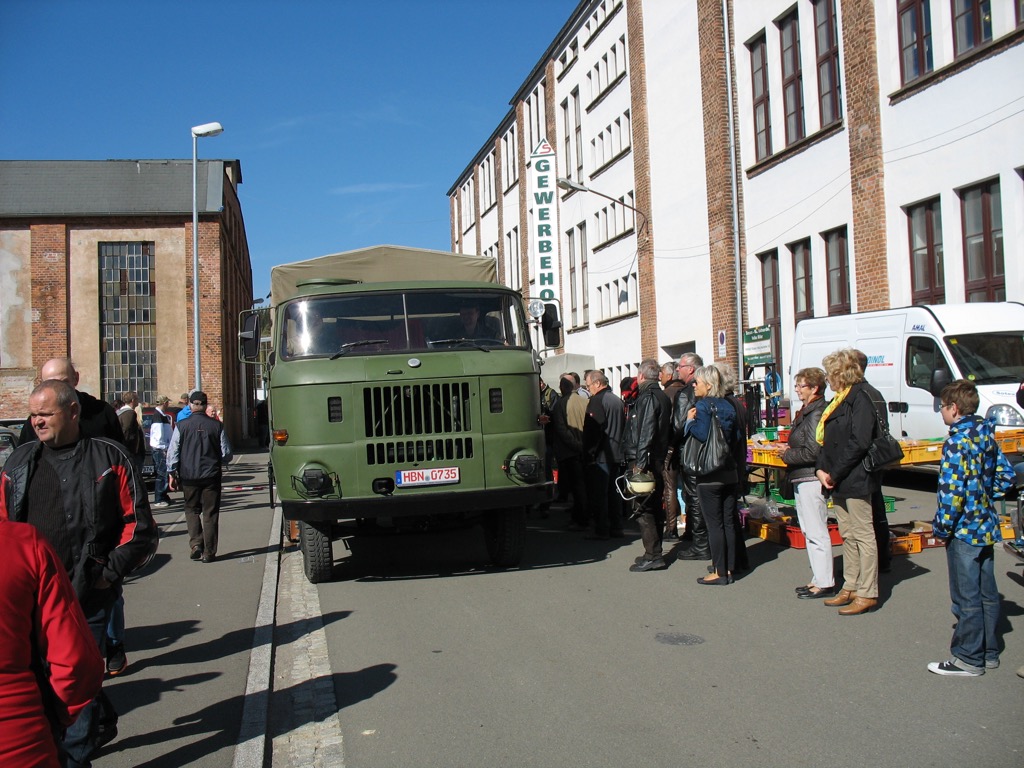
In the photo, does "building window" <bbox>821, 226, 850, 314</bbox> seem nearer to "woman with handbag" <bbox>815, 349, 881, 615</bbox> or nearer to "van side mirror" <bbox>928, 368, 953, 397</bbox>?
"van side mirror" <bbox>928, 368, 953, 397</bbox>

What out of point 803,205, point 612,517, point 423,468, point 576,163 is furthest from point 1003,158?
point 576,163

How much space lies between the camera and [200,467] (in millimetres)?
10492

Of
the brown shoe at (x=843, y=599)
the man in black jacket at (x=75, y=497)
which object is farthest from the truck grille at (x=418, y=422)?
the man in black jacket at (x=75, y=497)

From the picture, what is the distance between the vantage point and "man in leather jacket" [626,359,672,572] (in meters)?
8.75

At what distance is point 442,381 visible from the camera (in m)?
8.59

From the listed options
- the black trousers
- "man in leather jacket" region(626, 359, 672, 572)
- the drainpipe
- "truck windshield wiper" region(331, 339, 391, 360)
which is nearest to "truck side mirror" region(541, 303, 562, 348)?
"man in leather jacket" region(626, 359, 672, 572)

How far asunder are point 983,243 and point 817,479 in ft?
40.2

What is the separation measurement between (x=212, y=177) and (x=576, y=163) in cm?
1509

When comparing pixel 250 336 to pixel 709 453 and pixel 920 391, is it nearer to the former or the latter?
pixel 709 453

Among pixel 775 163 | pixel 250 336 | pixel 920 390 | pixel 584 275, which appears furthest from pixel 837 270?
pixel 584 275

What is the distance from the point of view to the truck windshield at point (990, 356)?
541 inches

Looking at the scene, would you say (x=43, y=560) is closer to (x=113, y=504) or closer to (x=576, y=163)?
(x=113, y=504)

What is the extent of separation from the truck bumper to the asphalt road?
0.74m

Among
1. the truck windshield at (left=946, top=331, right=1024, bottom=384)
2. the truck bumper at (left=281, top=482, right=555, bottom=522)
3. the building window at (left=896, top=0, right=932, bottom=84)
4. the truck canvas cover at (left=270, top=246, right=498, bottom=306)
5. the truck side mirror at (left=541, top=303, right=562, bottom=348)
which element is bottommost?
the truck bumper at (left=281, top=482, right=555, bottom=522)
